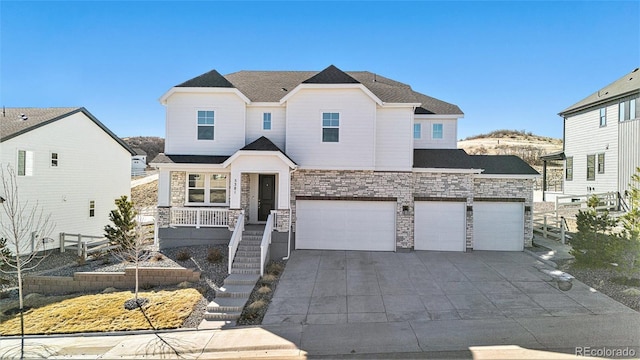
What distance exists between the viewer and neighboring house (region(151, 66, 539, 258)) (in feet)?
44.9

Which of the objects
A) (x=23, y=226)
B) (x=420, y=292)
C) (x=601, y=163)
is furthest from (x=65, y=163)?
(x=601, y=163)

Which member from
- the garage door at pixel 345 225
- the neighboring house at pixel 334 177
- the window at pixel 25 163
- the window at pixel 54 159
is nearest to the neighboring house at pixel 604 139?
the neighboring house at pixel 334 177

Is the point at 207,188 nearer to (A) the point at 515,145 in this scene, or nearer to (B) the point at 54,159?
(B) the point at 54,159

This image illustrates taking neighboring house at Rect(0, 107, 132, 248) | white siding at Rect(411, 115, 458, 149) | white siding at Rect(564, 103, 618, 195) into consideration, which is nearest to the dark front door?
white siding at Rect(411, 115, 458, 149)

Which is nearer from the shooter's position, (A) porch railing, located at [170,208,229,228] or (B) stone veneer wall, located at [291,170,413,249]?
(A) porch railing, located at [170,208,229,228]

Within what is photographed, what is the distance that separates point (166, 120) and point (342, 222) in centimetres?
961

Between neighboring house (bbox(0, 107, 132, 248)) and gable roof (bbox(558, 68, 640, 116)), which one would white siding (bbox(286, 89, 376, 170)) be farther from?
gable roof (bbox(558, 68, 640, 116))

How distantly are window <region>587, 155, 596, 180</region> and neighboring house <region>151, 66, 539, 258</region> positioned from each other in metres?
11.0

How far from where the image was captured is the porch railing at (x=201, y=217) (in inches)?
530

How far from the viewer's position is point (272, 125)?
14633 millimetres

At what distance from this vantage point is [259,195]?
573 inches

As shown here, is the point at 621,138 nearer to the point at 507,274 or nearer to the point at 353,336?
the point at 507,274

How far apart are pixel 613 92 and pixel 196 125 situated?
25.7 meters

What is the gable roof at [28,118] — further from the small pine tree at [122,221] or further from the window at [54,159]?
the small pine tree at [122,221]
